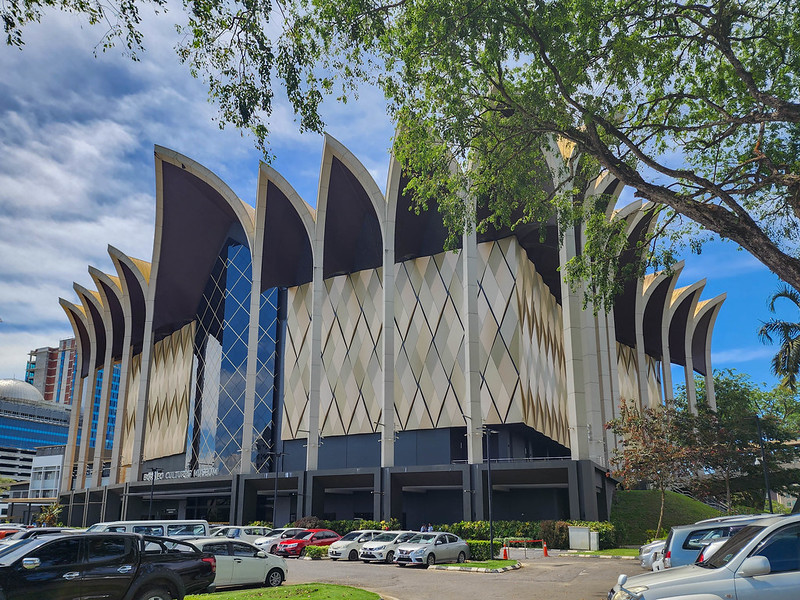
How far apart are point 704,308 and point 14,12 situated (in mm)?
75778

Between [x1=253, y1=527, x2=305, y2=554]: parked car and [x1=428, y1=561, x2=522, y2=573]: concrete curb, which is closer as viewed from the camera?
[x1=428, y1=561, x2=522, y2=573]: concrete curb

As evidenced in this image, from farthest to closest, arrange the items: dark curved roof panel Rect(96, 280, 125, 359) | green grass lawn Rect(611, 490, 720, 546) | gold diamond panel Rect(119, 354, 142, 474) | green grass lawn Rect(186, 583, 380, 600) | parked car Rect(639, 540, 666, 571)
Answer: gold diamond panel Rect(119, 354, 142, 474)
dark curved roof panel Rect(96, 280, 125, 359)
green grass lawn Rect(611, 490, 720, 546)
parked car Rect(639, 540, 666, 571)
green grass lawn Rect(186, 583, 380, 600)

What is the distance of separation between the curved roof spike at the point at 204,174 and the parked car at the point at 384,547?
3038cm

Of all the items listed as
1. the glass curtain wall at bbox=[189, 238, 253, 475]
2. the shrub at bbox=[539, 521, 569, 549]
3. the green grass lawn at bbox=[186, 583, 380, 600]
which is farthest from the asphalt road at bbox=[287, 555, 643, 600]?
the glass curtain wall at bbox=[189, 238, 253, 475]

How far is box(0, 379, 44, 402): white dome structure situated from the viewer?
526 feet

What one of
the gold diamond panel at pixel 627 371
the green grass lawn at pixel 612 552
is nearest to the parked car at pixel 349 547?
the green grass lawn at pixel 612 552

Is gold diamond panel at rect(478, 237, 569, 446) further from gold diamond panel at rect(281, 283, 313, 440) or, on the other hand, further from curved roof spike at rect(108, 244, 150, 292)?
curved roof spike at rect(108, 244, 150, 292)

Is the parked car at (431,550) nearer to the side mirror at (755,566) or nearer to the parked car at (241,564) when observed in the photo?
the parked car at (241,564)

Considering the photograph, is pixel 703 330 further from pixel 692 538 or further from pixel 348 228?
pixel 692 538

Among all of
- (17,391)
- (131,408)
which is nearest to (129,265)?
(131,408)

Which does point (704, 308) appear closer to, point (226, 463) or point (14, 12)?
point (226, 463)

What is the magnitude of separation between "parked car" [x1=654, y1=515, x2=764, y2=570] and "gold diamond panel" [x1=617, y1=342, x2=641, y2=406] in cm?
5764

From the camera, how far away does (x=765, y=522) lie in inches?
331

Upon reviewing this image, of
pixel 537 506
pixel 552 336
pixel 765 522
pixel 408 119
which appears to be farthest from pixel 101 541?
pixel 552 336
